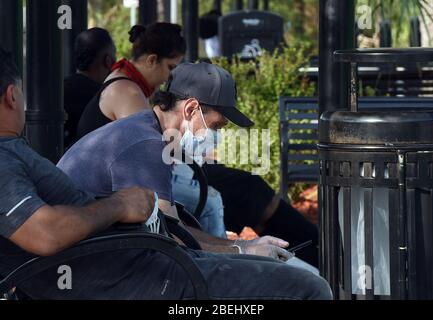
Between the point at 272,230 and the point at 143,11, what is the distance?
9.51 ft

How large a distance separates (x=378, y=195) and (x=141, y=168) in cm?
97

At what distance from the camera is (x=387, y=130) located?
4445 millimetres

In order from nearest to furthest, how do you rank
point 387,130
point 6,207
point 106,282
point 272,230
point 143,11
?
point 6,207 < point 106,282 < point 387,130 < point 272,230 < point 143,11

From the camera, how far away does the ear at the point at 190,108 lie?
14.8 ft

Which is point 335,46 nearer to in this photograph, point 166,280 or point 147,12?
point 166,280

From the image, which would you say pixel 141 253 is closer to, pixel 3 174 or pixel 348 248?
pixel 3 174

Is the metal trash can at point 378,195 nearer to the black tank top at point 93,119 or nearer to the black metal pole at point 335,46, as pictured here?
the black metal pole at point 335,46

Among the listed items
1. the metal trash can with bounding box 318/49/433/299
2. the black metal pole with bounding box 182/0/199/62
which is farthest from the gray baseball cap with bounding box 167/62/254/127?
the black metal pole with bounding box 182/0/199/62

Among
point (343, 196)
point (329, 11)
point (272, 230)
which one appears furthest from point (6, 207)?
point (272, 230)

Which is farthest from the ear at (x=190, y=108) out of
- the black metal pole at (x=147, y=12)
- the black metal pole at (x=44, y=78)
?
the black metal pole at (x=147, y=12)

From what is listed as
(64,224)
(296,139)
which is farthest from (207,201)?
(296,139)

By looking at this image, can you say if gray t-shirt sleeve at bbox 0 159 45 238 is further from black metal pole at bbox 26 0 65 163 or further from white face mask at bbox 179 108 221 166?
black metal pole at bbox 26 0 65 163

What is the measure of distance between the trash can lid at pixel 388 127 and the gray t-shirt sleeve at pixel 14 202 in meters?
1.42

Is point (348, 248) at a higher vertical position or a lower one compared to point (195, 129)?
lower
